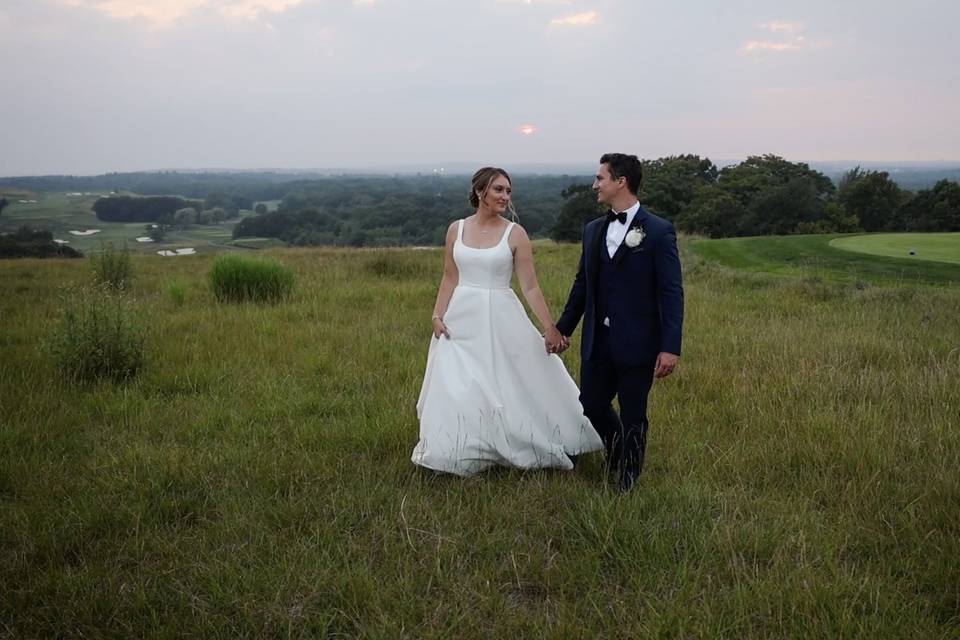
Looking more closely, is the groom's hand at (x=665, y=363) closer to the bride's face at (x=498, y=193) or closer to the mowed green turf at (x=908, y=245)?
the bride's face at (x=498, y=193)

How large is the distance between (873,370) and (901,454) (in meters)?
2.18

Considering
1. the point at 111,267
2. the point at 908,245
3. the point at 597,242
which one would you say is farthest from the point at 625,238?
the point at 908,245

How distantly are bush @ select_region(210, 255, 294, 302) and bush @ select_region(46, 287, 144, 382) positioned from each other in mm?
4136

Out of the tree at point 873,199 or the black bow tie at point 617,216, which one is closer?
the black bow tie at point 617,216

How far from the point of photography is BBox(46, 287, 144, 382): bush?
6242mm

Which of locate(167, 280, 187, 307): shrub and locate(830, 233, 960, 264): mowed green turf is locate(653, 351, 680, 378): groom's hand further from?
locate(830, 233, 960, 264): mowed green turf

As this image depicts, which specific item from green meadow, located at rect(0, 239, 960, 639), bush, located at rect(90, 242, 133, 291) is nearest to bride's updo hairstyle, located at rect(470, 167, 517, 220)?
green meadow, located at rect(0, 239, 960, 639)

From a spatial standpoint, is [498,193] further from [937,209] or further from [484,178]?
[937,209]

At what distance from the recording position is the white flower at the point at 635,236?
355 centimetres

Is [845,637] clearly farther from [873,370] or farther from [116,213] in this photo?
[116,213]

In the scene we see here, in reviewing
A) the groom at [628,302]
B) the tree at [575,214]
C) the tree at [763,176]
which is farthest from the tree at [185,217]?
the groom at [628,302]

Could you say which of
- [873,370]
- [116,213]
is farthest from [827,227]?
[116,213]

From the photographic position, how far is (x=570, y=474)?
14.0 feet

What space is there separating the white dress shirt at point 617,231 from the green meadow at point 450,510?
4.75ft
